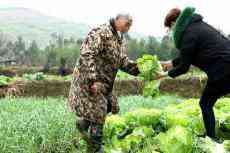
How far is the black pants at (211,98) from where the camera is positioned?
20.0 feet

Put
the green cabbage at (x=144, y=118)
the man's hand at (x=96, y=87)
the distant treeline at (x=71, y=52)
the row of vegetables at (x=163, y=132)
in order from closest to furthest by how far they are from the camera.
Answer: the row of vegetables at (x=163, y=132) < the man's hand at (x=96, y=87) < the green cabbage at (x=144, y=118) < the distant treeline at (x=71, y=52)

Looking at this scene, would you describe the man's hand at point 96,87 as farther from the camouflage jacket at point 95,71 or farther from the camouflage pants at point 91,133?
the camouflage pants at point 91,133

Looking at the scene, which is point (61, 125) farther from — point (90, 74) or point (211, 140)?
point (211, 140)

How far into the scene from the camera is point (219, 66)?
6.01 meters

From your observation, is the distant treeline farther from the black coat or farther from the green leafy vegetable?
the black coat

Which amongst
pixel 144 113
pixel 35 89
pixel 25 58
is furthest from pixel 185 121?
pixel 25 58

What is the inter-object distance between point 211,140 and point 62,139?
5.41 feet

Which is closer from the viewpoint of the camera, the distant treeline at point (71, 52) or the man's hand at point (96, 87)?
the man's hand at point (96, 87)

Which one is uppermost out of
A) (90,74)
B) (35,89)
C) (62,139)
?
(90,74)

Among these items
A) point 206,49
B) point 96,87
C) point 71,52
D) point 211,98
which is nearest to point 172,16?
point 206,49

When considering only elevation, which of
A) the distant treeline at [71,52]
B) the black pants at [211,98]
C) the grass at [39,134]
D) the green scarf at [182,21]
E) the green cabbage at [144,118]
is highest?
the green scarf at [182,21]

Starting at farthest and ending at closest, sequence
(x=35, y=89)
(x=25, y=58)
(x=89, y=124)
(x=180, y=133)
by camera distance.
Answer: (x=25, y=58), (x=35, y=89), (x=89, y=124), (x=180, y=133)

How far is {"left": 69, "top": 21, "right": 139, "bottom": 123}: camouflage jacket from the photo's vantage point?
6.30m

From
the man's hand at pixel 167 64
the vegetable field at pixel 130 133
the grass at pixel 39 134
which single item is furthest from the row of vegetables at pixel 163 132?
the man's hand at pixel 167 64
